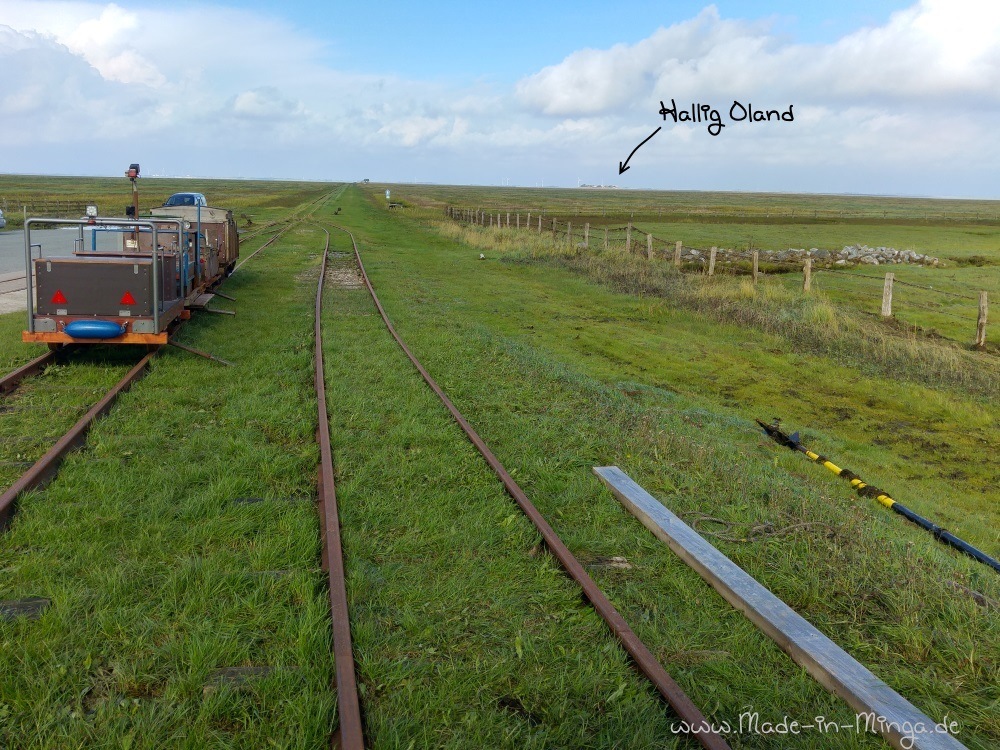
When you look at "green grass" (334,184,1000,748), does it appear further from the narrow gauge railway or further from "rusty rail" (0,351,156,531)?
"rusty rail" (0,351,156,531)

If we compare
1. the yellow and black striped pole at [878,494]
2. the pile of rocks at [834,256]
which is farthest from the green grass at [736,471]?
the pile of rocks at [834,256]

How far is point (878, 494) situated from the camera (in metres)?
7.38

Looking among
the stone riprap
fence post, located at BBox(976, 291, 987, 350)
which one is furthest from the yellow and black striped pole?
the stone riprap

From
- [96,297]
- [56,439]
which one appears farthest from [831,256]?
[56,439]

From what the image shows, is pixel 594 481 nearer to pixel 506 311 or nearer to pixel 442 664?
pixel 442 664

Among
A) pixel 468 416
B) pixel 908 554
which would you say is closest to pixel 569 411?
pixel 468 416

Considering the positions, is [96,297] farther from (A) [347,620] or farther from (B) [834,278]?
(B) [834,278]

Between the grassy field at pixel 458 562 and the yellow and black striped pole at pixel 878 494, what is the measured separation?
0.14 metres

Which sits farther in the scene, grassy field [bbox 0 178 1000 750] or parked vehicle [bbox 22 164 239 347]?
parked vehicle [bbox 22 164 239 347]

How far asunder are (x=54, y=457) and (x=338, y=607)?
3.36m

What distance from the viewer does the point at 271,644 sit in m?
3.79

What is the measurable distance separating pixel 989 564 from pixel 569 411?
13.9 ft

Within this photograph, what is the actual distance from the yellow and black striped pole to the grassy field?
0.14m

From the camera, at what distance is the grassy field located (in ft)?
11.1
